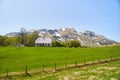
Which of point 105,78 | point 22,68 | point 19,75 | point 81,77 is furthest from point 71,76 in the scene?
A: point 22,68

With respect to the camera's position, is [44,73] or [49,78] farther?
[44,73]

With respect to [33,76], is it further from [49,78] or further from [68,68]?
[68,68]

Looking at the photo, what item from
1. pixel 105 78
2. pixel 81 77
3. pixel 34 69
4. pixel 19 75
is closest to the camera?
pixel 105 78

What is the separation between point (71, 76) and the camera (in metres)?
55.2

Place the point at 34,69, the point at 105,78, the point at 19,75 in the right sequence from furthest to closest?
the point at 34,69 < the point at 19,75 < the point at 105,78

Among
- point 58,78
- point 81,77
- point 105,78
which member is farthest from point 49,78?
point 105,78

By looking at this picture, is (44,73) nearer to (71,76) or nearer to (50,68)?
(50,68)

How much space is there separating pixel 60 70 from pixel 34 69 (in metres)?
6.98

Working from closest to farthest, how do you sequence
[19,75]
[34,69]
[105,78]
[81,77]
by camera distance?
[105,78] < [81,77] < [19,75] < [34,69]

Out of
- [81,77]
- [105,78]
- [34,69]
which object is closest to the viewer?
[105,78]

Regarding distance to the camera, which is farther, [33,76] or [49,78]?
[33,76]

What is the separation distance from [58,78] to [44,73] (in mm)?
10903

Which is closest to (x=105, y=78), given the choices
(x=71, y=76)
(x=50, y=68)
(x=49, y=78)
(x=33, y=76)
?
(x=71, y=76)

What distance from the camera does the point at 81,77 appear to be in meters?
53.0
